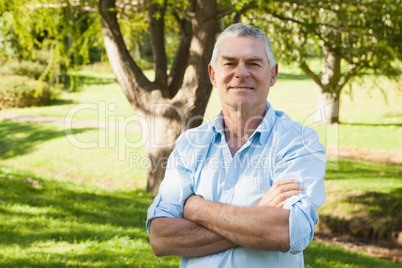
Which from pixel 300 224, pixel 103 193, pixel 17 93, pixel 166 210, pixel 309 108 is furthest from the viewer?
pixel 17 93

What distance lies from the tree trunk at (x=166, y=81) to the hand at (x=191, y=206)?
19.4 ft

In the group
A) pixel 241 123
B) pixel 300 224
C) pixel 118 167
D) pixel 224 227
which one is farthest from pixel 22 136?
pixel 300 224

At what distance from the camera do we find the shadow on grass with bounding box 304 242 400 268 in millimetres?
5641

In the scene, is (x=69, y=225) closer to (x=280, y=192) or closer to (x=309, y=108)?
(x=280, y=192)

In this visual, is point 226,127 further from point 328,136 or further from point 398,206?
point 328,136

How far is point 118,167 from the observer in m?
12.3

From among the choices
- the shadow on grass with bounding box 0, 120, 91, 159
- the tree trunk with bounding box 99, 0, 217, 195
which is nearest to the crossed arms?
the tree trunk with bounding box 99, 0, 217, 195

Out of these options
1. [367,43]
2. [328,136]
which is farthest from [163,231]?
[328,136]

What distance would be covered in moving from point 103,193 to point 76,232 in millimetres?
3233

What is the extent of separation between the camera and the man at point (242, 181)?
2.07 meters

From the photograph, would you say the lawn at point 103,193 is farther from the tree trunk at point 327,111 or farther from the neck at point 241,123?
the neck at point 241,123

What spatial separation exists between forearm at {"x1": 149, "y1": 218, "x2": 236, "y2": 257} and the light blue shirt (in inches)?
1.7

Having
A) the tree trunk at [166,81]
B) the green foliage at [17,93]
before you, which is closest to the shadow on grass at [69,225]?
the tree trunk at [166,81]

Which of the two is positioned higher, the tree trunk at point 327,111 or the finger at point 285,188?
the finger at point 285,188
